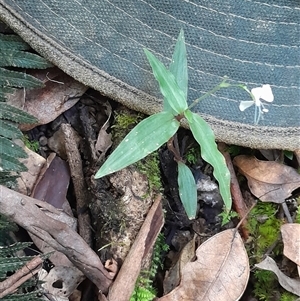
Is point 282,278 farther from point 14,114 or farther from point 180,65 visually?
point 14,114

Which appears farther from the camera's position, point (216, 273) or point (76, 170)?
point (76, 170)

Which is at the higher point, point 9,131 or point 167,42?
point 167,42

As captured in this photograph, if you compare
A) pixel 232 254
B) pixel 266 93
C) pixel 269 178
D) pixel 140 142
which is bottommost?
pixel 232 254

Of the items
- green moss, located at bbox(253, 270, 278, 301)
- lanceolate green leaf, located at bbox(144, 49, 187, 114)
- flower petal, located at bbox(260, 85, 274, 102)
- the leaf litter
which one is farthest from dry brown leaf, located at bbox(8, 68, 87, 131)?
green moss, located at bbox(253, 270, 278, 301)

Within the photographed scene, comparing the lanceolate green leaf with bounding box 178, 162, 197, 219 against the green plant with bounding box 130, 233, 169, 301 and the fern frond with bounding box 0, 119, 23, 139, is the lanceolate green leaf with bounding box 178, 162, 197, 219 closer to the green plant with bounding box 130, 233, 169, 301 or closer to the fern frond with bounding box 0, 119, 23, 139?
the green plant with bounding box 130, 233, 169, 301

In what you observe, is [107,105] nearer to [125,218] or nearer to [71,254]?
[125,218]

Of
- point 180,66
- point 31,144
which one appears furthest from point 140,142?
point 31,144

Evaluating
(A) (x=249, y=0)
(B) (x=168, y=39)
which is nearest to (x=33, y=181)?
(B) (x=168, y=39)
